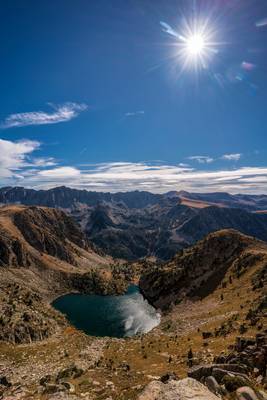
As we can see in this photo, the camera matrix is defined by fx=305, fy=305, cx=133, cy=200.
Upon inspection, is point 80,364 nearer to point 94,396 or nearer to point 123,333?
point 94,396

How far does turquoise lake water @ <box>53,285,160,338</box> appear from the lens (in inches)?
4023

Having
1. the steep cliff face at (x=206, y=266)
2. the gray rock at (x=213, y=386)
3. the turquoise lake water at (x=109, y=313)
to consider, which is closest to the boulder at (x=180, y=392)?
the gray rock at (x=213, y=386)

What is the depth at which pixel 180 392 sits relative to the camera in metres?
17.0

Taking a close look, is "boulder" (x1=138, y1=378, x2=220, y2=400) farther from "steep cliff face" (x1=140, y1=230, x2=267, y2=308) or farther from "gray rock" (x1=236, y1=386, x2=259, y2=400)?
"steep cliff face" (x1=140, y1=230, x2=267, y2=308)

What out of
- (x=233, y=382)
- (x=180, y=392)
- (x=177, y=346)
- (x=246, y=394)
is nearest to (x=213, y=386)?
(x=233, y=382)

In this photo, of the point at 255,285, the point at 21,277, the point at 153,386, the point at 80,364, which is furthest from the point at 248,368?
the point at 21,277

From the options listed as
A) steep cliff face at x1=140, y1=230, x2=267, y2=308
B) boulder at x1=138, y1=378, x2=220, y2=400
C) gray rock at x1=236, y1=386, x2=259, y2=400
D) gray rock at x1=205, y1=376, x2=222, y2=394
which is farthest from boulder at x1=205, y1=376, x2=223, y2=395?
steep cliff face at x1=140, y1=230, x2=267, y2=308

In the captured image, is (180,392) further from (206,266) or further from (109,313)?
(109,313)

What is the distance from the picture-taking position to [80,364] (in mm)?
44375

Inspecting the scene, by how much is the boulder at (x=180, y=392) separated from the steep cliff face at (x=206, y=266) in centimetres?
8381

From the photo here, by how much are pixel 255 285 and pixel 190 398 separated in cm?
7015

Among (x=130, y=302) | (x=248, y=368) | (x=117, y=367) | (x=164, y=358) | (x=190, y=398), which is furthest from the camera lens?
(x=130, y=302)

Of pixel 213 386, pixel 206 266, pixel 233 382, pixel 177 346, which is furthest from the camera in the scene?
pixel 206 266

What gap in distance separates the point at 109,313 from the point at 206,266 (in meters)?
46.3
